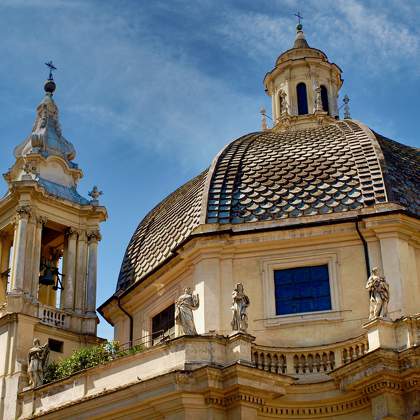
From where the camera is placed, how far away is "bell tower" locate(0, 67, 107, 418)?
1026 inches

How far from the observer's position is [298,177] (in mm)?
24875

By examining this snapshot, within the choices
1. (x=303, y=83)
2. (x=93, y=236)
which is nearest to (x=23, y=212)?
(x=93, y=236)

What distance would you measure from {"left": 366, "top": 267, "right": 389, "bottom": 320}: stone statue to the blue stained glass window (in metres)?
2.33

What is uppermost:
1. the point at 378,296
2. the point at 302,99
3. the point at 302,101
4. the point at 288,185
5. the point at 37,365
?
the point at 302,99

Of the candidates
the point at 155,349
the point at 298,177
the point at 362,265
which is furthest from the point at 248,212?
the point at 155,349

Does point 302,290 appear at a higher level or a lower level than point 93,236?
lower

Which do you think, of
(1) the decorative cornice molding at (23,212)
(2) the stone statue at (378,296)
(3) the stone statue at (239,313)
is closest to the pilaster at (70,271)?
(1) the decorative cornice molding at (23,212)

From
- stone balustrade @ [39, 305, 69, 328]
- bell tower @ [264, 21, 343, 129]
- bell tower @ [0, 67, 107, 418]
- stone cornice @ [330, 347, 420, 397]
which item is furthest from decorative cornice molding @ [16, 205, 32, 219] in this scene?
stone cornice @ [330, 347, 420, 397]

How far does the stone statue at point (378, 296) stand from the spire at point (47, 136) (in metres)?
13.5

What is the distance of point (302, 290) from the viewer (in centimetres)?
2302

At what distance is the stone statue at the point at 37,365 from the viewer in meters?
23.6

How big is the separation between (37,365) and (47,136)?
9.66m

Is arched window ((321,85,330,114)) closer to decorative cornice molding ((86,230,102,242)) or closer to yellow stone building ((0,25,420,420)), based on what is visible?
yellow stone building ((0,25,420,420))

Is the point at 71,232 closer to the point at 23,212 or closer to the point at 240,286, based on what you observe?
the point at 23,212
